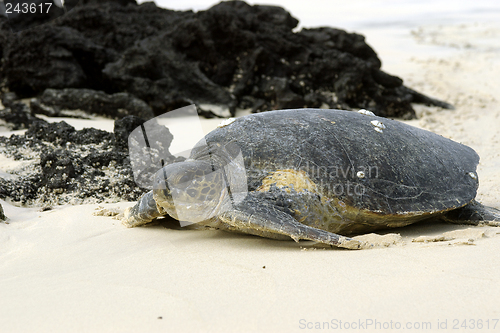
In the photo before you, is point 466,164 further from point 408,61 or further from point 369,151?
point 408,61

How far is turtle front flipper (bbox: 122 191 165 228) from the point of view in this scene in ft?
9.67

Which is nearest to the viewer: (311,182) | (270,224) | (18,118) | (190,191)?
(270,224)

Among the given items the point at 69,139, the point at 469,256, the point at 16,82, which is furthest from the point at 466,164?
the point at 16,82

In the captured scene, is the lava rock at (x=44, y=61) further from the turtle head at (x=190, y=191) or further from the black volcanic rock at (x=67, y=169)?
the turtle head at (x=190, y=191)

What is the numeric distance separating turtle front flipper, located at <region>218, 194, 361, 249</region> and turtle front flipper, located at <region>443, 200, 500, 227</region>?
130 centimetres

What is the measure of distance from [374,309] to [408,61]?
1499 centimetres

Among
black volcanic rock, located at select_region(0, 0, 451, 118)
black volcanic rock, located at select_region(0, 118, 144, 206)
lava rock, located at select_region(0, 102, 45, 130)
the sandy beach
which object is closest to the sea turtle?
the sandy beach

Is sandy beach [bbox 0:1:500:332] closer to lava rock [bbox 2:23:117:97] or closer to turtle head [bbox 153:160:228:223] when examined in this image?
turtle head [bbox 153:160:228:223]

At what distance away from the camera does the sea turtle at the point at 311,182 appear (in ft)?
8.74

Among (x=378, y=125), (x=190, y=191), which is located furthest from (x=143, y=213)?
(x=378, y=125)

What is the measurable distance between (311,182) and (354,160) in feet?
1.33

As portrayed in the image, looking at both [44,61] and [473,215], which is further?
[44,61]

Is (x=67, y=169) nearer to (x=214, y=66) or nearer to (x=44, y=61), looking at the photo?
(x=44, y=61)

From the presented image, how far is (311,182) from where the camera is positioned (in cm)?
281
